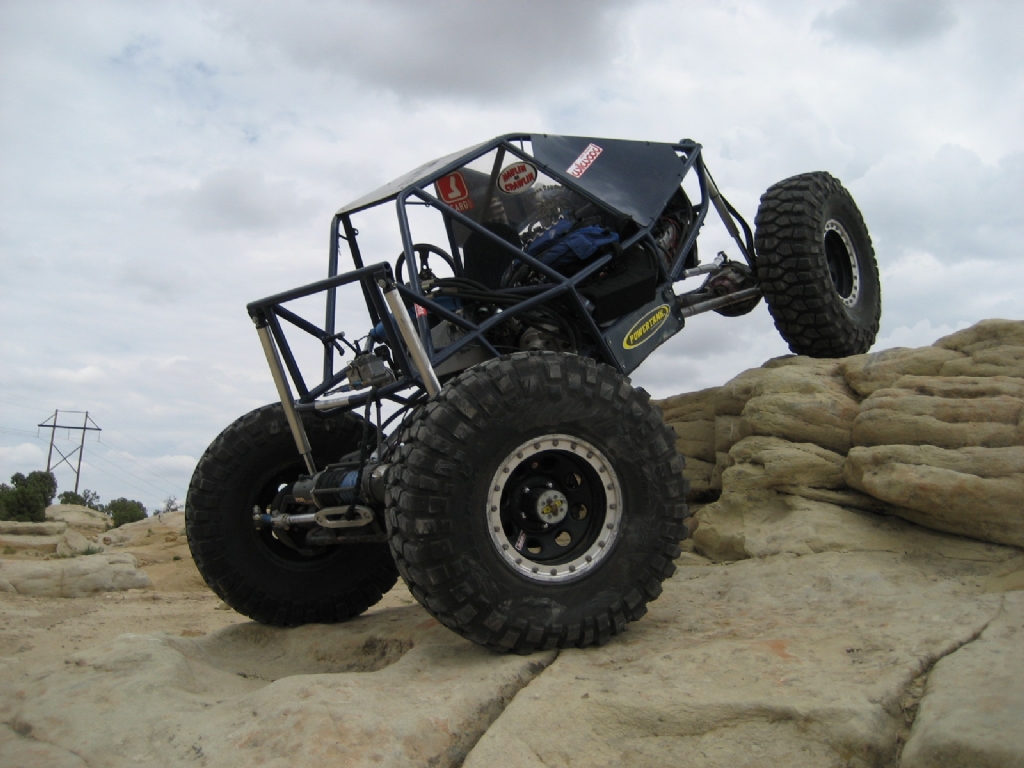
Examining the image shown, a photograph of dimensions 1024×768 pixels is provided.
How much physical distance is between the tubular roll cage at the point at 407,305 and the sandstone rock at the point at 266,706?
112cm

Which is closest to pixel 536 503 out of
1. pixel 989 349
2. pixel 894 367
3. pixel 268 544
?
pixel 268 544

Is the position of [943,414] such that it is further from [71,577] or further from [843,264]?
[71,577]

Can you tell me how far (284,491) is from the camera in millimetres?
4691

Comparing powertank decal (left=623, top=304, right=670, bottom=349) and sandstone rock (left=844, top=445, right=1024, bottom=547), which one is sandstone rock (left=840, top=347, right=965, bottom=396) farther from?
powertank decal (left=623, top=304, right=670, bottom=349)

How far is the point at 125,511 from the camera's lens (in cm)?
2542

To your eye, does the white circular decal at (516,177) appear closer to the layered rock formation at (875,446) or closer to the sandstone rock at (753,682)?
the layered rock formation at (875,446)

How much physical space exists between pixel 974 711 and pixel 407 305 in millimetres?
3035

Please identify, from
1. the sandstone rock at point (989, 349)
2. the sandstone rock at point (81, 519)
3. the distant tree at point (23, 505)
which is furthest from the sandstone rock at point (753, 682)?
the distant tree at point (23, 505)

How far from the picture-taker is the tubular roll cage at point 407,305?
12.1ft

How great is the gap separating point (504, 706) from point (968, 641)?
174cm

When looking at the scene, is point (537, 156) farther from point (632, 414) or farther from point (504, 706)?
point (504, 706)

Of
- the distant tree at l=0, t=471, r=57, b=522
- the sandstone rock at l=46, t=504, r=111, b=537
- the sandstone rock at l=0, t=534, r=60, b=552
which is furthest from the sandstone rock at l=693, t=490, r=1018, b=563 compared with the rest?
the distant tree at l=0, t=471, r=57, b=522

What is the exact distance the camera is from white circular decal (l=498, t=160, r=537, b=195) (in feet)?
17.1

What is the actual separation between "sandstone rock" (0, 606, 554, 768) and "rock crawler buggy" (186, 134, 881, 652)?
1.10ft
